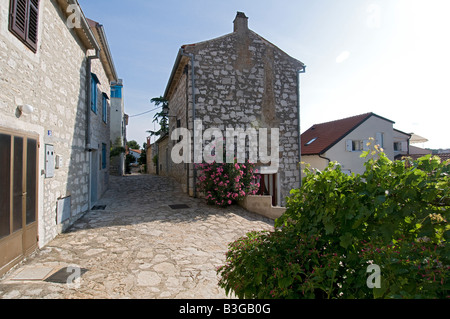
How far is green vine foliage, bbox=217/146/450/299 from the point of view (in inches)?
53.1

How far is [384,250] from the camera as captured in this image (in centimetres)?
148

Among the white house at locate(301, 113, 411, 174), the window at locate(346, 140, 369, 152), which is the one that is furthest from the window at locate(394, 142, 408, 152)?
the window at locate(346, 140, 369, 152)

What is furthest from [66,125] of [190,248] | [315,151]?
[315,151]

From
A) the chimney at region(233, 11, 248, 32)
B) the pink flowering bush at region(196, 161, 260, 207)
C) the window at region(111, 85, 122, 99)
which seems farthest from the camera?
the window at region(111, 85, 122, 99)

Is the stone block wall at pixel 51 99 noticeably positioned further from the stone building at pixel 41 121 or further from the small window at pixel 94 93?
the small window at pixel 94 93

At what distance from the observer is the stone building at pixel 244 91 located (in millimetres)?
9070

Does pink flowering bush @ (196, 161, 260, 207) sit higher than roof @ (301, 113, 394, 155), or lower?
lower

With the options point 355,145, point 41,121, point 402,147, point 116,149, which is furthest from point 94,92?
point 402,147

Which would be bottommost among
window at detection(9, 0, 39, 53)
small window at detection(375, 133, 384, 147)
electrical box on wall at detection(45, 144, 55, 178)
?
electrical box on wall at detection(45, 144, 55, 178)

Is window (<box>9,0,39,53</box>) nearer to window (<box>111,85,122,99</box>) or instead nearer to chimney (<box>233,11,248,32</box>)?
chimney (<box>233,11,248,32</box>)

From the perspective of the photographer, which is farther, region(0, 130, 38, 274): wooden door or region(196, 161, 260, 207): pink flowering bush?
region(196, 161, 260, 207): pink flowering bush

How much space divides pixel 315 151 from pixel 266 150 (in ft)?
29.6

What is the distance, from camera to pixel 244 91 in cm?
962

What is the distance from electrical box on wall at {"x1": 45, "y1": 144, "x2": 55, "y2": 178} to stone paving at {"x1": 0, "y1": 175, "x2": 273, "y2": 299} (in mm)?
1245
